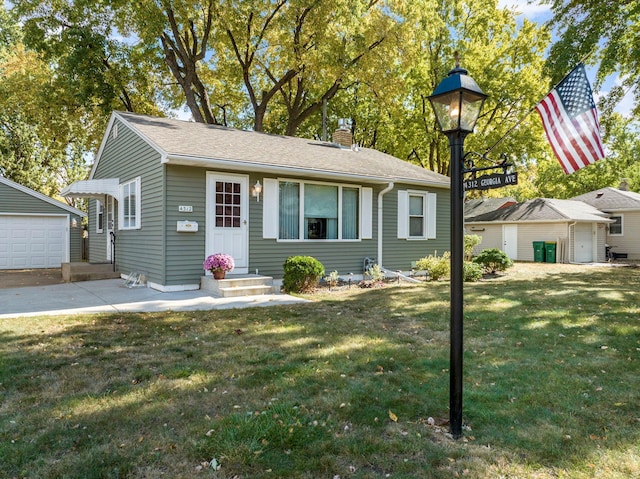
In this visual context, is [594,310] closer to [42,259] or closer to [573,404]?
[573,404]

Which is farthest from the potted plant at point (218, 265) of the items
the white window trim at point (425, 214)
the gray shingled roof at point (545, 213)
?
the gray shingled roof at point (545, 213)

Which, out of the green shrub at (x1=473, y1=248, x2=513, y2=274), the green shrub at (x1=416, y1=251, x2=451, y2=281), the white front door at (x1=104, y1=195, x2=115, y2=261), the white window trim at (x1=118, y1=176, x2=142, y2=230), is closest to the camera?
the white window trim at (x1=118, y1=176, x2=142, y2=230)

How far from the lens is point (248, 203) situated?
9414 mm

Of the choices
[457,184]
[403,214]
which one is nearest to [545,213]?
[403,214]

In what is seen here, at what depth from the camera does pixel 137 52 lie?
16.8m

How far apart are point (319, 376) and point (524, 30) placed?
23.2 metres

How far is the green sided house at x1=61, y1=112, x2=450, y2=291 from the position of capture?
8.67 meters

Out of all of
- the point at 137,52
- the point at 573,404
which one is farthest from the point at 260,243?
the point at 137,52

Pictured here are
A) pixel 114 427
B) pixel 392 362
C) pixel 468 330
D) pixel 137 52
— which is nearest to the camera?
pixel 114 427

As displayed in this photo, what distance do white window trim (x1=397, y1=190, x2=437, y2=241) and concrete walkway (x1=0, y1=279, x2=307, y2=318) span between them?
4.93 metres

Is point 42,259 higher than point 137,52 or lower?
lower

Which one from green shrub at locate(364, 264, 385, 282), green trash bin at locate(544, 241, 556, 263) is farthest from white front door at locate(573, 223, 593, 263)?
green shrub at locate(364, 264, 385, 282)

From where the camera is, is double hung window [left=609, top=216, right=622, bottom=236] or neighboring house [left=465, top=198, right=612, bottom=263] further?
double hung window [left=609, top=216, right=622, bottom=236]

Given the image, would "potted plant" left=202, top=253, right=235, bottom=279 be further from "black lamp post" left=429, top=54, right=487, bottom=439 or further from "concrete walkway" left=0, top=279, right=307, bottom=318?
"black lamp post" left=429, top=54, right=487, bottom=439
